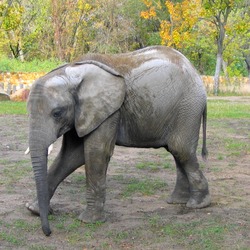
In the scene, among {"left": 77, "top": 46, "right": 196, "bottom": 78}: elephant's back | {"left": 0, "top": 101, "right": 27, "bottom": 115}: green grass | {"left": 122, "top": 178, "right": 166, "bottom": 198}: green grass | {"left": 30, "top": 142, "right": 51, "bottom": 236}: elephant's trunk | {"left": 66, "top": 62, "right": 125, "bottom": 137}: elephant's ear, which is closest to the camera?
{"left": 30, "top": 142, "right": 51, "bottom": 236}: elephant's trunk

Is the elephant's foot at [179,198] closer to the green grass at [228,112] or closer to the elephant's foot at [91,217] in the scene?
the elephant's foot at [91,217]

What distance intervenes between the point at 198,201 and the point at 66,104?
6.41 ft

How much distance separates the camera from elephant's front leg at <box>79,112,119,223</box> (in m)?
5.72

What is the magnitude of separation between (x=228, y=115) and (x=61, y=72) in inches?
465

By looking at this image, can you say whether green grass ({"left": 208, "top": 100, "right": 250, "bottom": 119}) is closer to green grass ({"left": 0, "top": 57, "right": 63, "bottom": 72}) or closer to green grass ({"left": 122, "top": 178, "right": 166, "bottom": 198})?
green grass ({"left": 122, "top": 178, "right": 166, "bottom": 198})

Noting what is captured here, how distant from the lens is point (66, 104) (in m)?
5.54

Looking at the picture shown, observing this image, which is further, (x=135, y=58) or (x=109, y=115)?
(x=135, y=58)

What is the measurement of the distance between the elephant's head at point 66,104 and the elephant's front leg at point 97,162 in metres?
0.11

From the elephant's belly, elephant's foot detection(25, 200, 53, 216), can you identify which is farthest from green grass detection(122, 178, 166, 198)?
elephant's foot detection(25, 200, 53, 216)

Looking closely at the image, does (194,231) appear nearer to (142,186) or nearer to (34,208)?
(34,208)

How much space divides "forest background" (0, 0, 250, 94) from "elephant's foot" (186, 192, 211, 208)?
23.5m

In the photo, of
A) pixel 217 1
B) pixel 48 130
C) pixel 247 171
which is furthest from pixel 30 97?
pixel 217 1

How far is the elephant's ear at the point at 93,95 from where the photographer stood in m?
5.63

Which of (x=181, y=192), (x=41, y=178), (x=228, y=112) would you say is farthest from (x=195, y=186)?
(x=228, y=112)
